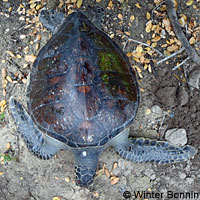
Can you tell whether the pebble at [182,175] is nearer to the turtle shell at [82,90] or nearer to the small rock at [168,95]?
the small rock at [168,95]

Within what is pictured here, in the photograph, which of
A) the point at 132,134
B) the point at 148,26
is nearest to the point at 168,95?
the point at 132,134

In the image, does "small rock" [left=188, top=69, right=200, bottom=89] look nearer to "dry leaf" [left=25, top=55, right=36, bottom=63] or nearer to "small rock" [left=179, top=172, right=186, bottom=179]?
"small rock" [left=179, top=172, right=186, bottom=179]

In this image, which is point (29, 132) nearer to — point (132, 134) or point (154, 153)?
point (132, 134)

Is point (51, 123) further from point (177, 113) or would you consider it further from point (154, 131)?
point (177, 113)

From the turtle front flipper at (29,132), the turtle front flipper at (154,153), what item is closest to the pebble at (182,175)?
the turtle front flipper at (154,153)

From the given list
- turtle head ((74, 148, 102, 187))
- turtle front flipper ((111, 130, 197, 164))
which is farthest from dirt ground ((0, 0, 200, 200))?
turtle head ((74, 148, 102, 187))
